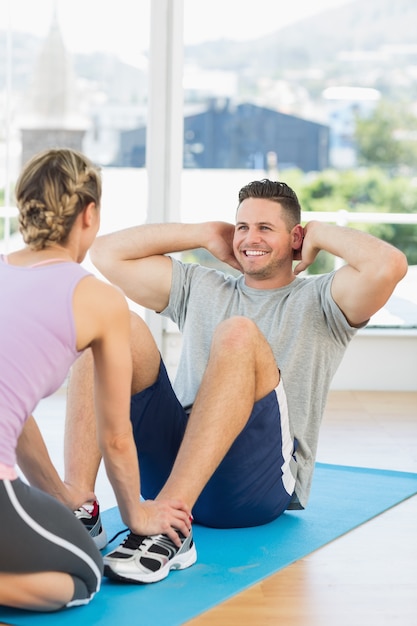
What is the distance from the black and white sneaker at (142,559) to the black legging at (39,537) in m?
0.18

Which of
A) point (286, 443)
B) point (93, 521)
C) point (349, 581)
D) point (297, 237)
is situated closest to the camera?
point (349, 581)

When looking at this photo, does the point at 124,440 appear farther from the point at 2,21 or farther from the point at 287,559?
the point at 2,21

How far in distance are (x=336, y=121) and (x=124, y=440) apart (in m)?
3.34

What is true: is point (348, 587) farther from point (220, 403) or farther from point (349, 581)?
point (220, 403)

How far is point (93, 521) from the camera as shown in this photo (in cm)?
247

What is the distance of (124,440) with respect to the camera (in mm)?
2088

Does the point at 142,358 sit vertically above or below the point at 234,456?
above

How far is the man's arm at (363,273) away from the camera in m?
2.61

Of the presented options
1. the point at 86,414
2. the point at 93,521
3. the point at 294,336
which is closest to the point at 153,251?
the point at 294,336

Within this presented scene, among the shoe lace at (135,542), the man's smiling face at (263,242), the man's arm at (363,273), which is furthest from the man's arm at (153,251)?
the shoe lace at (135,542)

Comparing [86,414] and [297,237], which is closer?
[86,414]

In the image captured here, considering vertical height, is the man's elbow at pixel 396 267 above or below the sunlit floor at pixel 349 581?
above

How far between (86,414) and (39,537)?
57 centimetres

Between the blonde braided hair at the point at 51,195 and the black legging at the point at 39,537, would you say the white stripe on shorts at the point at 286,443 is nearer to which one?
the black legging at the point at 39,537
